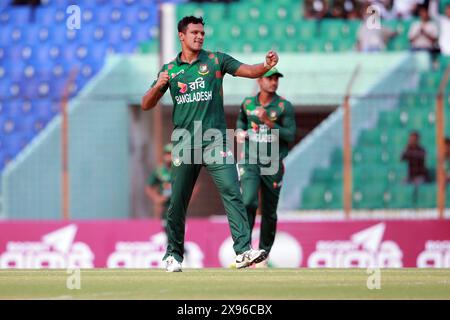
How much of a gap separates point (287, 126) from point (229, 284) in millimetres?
4308

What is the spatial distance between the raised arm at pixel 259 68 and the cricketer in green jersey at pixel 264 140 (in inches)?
104

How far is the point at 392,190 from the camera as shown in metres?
17.5

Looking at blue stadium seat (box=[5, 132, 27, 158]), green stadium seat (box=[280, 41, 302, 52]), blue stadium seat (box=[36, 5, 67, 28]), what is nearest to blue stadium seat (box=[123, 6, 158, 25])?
blue stadium seat (box=[36, 5, 67, 28])

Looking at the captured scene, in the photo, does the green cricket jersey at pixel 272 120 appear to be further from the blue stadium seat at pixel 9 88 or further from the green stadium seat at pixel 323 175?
the blue stadium seat at pixel 9 88

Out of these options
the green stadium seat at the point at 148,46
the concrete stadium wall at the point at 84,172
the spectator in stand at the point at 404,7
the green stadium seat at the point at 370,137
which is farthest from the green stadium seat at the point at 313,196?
the green stadium seat at the point at 148,46

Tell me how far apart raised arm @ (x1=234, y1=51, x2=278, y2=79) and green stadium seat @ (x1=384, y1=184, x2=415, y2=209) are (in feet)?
26.7

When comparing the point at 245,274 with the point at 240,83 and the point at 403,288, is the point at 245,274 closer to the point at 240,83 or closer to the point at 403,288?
the point at 403,288

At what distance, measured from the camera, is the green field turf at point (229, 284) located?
7.83 meters

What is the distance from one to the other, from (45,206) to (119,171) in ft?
4.77

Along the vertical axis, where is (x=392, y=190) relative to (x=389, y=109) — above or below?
below
